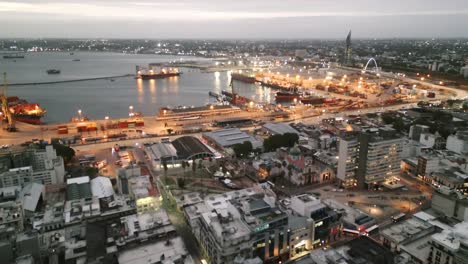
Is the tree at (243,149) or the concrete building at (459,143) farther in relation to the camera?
the tree at (243,149)

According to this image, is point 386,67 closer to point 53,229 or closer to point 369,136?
point 369,136

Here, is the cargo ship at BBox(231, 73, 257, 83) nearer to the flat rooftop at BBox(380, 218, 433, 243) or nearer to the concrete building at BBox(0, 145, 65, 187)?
the concrete building at BBox(0, 145, 65, 187)

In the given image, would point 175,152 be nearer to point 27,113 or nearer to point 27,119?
point 27,119

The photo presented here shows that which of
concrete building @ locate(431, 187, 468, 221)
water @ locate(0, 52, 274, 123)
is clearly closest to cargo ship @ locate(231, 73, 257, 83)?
→ water @ locate(0, 52, 274, 123)

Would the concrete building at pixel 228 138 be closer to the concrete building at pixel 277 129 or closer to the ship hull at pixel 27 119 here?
the concrete building at pixel 277 129

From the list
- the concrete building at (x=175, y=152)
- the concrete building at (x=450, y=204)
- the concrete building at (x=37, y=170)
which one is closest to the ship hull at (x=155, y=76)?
the concrete building at (x=175, y=152)

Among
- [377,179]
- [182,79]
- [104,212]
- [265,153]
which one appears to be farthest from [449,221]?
[182,79]
